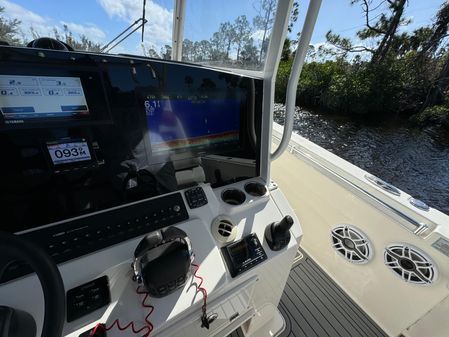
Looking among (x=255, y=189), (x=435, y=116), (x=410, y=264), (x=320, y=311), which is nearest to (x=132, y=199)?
(x=255, y=189)

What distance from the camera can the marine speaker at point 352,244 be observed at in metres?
1.20

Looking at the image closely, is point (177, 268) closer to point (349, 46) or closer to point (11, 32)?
point (11, 32)

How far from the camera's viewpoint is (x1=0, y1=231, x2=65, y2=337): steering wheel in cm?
27

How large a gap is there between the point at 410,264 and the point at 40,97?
5.26ft

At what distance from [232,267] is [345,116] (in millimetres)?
7638

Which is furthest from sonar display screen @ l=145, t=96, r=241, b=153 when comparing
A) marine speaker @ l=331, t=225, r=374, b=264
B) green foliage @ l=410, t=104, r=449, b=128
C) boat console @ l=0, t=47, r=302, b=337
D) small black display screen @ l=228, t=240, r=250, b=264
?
green foliage @ l=410, t=104, r=449, b=128

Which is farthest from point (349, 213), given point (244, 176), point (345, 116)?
point (345, 116)

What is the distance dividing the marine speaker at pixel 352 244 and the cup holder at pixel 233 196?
0.91m

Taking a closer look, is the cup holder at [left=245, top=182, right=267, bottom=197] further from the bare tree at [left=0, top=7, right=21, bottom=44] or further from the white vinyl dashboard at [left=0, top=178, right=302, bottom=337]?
the bare tree at [left=0, top=7, right=21, bottom=44]

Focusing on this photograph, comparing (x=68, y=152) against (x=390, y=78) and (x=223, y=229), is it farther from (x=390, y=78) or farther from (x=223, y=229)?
(x=390, y=78)

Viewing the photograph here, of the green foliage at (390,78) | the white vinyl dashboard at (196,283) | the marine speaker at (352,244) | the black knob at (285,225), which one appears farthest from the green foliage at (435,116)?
the black knob at (285,225)

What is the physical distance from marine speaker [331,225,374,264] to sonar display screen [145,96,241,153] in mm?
1004

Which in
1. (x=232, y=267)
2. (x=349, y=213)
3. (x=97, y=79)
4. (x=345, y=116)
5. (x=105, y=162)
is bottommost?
(x=345, y=116)

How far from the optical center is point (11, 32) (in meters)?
0.86
